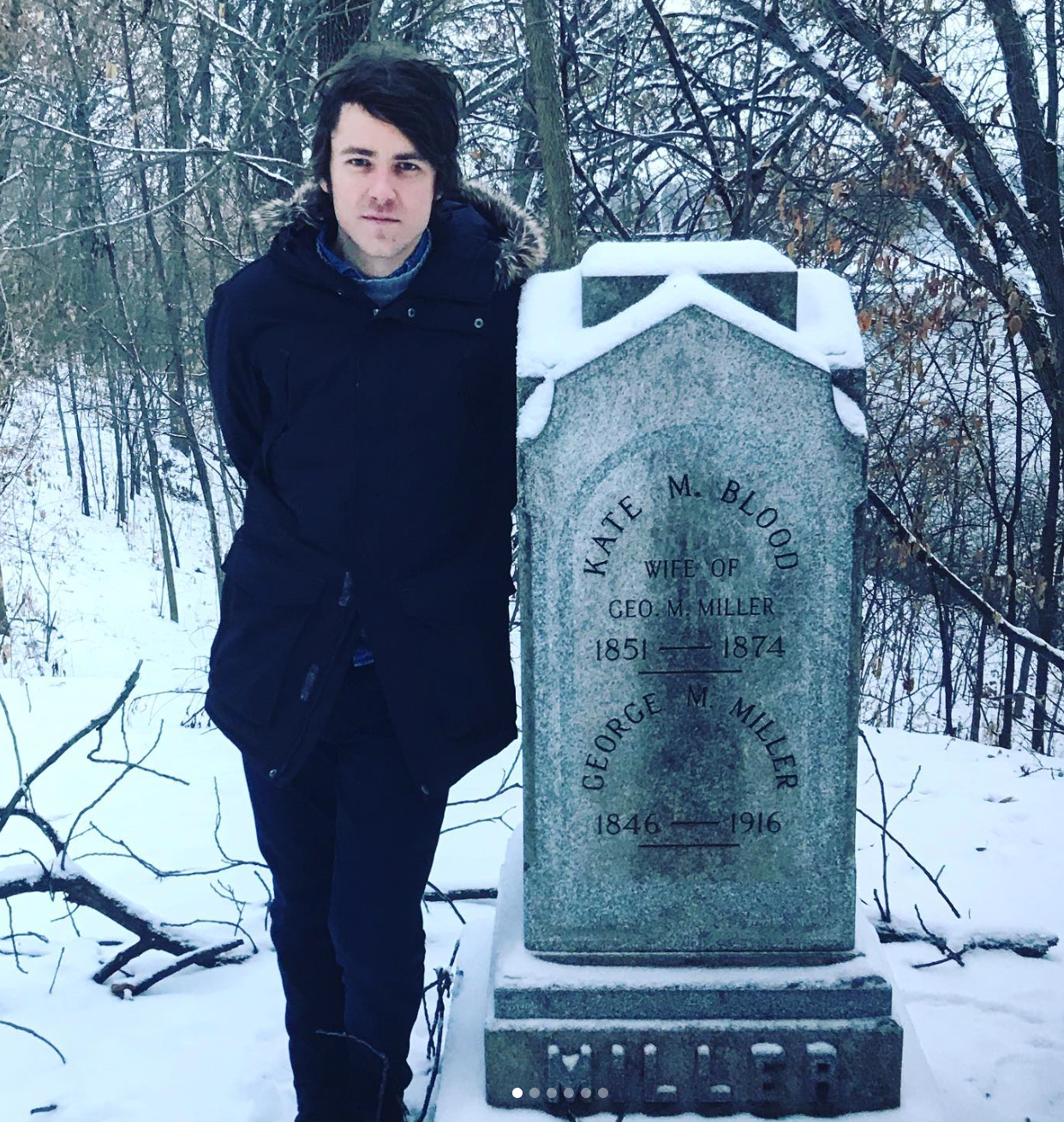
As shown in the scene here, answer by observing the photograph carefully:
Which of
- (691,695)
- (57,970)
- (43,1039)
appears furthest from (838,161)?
(43,1039)

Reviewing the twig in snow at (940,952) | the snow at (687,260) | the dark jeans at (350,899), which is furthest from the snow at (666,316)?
the twig in snow at (940,952)

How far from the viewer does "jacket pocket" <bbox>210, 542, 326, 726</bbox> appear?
6.20 ft

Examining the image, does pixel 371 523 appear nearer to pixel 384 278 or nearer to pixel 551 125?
pixel 384 278

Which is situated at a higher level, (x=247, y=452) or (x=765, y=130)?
(x=765, y=130)

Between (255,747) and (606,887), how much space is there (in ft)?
2.36

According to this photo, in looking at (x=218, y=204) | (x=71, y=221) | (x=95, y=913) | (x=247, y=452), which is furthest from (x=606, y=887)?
(x=71, y=221)

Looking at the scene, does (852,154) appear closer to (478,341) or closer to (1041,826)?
(1041,826)

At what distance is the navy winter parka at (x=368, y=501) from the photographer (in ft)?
6.13

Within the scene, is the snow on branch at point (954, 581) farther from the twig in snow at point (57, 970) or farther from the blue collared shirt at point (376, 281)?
the twig in snow at point (57, 970)

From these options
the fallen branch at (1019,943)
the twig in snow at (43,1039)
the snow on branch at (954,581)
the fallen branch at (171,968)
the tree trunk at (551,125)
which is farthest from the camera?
the tree trunk at (551,125)

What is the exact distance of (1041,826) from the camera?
3.71 m

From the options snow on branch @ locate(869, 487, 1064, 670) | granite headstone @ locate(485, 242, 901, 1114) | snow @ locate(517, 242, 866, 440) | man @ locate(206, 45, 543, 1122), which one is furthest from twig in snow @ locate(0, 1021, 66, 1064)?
snow on branch @ locate(869, 487, 1064, 670)

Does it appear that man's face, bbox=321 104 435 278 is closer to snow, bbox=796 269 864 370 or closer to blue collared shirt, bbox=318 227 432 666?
blue collared shirt, bbox=318 227 432 666

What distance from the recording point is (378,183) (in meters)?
1.85
